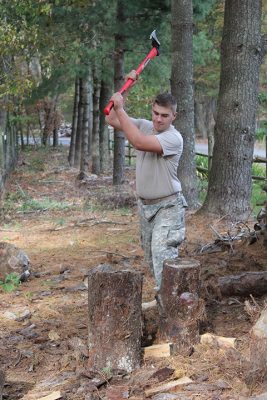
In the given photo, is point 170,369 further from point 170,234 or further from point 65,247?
point 65,247

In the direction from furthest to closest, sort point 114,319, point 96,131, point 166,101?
point 96,131
point 166,101
point 114,319

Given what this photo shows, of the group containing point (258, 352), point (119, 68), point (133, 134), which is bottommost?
point (258, 352)

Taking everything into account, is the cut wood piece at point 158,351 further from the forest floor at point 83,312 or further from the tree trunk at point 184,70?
the tree trunk at point 184,70

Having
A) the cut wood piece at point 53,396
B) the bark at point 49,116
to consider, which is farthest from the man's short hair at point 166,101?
the bark at point 49,116

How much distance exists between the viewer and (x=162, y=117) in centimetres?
437

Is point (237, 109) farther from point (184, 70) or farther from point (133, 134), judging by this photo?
point (133, 134)

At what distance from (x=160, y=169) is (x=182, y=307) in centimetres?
105

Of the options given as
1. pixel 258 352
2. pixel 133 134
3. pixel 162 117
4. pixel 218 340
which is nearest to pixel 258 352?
pixel 258 352

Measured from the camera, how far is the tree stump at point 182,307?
402cm

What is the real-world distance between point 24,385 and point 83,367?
40cm

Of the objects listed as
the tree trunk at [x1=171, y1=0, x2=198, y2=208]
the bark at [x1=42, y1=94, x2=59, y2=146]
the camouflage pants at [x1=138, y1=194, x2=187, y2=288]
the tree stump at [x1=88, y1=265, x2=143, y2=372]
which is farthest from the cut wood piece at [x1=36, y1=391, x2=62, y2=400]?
the bark at [x1=42, y1=94, x2=59, y2=146]

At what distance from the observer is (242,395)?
3361 millimetres

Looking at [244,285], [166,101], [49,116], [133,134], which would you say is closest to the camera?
[133,134]

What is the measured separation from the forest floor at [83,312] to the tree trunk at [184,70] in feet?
4.96
